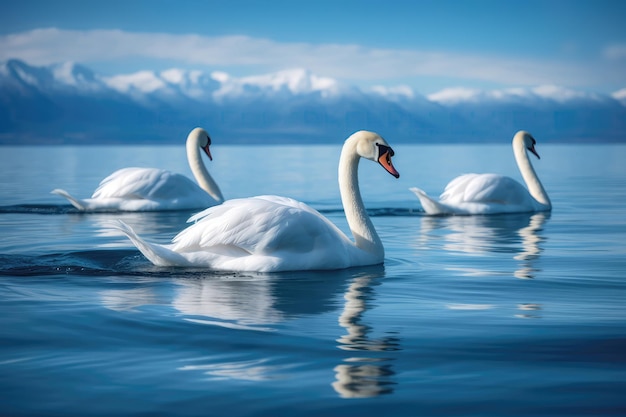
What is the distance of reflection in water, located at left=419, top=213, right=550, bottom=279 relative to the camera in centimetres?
1152

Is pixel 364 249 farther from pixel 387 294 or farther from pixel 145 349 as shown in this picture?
pixel 145 349

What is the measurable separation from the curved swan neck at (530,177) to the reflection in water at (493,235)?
1.13 meters

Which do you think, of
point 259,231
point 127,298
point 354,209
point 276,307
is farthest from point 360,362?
point 354,209

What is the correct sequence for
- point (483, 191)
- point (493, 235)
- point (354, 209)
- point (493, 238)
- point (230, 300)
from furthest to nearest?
point (483, 191) < point (493, 235) < point (493, 238) < point (354, 209) < point (230, 300)

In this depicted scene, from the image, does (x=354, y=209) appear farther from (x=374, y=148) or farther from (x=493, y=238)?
(x=493, y=238)

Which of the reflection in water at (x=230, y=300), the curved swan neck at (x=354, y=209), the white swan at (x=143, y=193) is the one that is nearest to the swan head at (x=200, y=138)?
the white swan at (x=143, y=193)

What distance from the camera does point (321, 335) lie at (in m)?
6.69

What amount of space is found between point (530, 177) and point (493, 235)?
643 centimetres

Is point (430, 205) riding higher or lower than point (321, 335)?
higher

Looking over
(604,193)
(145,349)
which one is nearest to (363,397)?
(145,349)

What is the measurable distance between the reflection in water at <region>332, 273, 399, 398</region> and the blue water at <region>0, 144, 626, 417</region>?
18mm

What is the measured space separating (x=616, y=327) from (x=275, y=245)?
3.52 m

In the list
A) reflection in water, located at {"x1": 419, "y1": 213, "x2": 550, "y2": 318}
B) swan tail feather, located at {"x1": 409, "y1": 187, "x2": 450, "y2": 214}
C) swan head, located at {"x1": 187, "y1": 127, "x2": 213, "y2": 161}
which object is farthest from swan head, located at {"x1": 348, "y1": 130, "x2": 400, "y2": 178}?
swan head, located at {"x1": 187, "y1": 127, "x2": 213, "y2": 161}

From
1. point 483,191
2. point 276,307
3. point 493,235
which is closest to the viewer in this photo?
point 276,307
